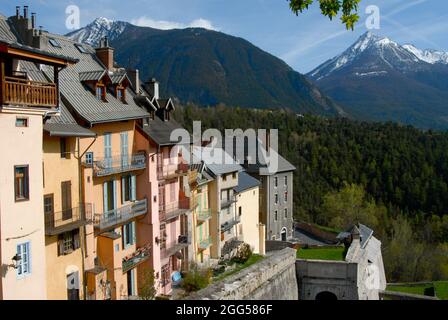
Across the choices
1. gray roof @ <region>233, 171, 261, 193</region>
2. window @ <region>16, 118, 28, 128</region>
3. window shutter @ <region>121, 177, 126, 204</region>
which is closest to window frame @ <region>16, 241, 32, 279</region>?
window @ <region>16, 118, 28, 128</region>

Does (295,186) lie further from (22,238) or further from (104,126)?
(22,238)

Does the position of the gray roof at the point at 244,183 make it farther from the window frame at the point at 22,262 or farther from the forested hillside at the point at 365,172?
the window frame at the point at 22,262

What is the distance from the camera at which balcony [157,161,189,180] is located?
109ft

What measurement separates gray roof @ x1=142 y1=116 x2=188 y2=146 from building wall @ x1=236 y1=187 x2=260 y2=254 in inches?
735

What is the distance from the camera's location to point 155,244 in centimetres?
3175

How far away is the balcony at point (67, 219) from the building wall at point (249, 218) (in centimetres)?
2914

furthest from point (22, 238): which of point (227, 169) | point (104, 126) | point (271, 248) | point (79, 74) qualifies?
point (271, 248)

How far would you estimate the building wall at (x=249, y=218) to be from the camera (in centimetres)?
5367

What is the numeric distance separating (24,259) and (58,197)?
488cm

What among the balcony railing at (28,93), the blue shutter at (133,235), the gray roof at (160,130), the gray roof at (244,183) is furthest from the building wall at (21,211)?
the gray roof at (244,183)

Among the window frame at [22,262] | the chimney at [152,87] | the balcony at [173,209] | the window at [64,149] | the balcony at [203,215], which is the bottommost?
the balcony at [203,215]

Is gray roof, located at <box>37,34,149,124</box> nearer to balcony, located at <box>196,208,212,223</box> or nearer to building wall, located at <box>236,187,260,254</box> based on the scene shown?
balcony, located at <box>196,208,212,223</box>

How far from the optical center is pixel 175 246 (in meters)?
36.1

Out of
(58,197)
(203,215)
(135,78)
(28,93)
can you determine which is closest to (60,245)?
(58,197)
